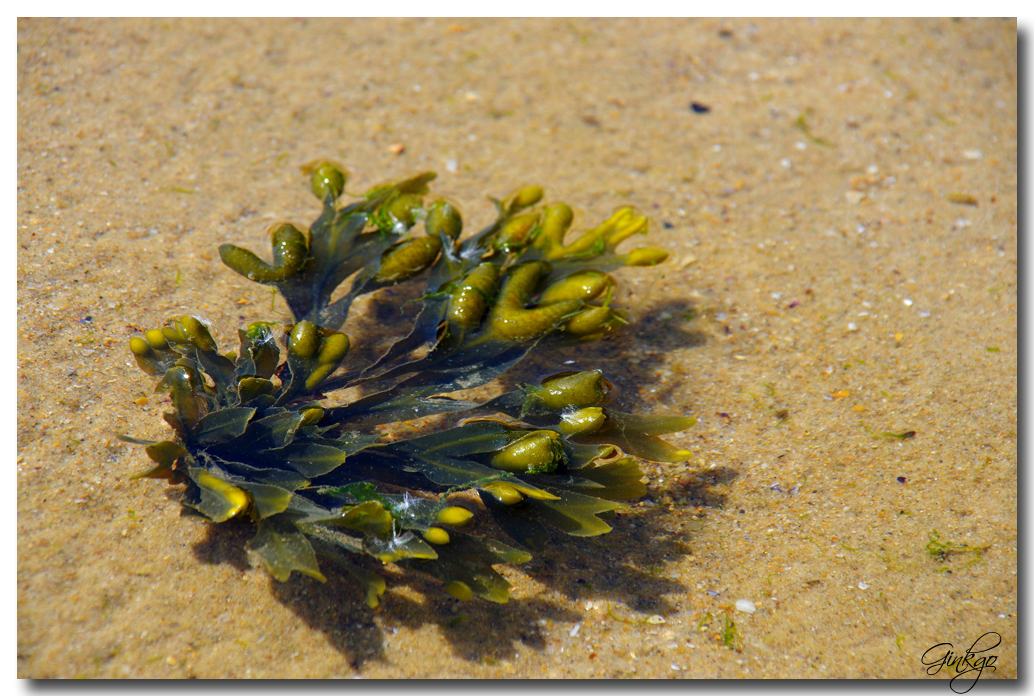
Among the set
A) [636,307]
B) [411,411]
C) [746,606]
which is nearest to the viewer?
[746,606]

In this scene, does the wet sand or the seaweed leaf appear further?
the wet sand

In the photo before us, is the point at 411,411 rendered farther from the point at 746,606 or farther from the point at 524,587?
the point at 746,606
